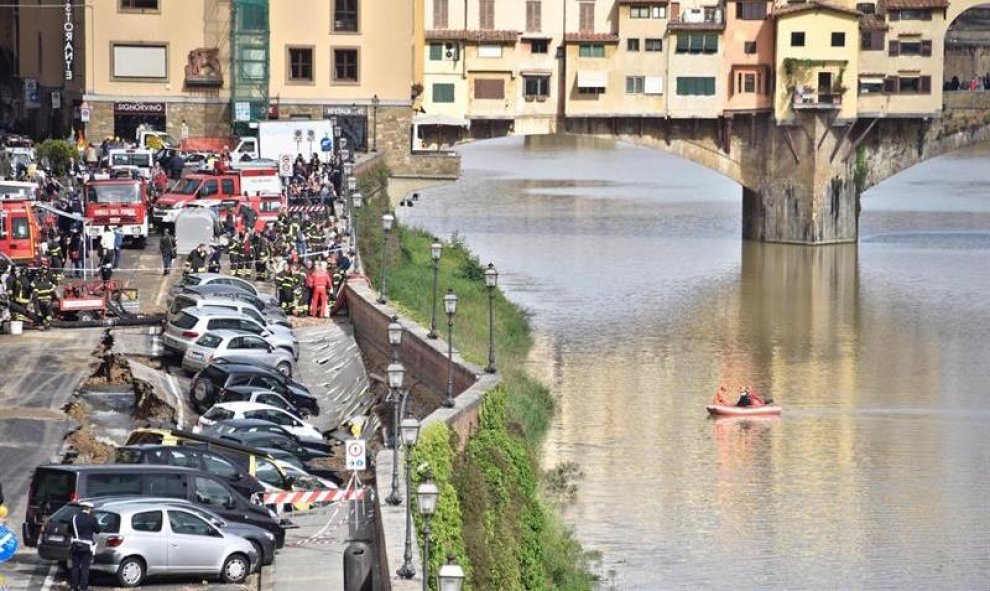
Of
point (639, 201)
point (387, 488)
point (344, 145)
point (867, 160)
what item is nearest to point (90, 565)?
point (387, 488)

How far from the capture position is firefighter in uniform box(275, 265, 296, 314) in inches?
1812

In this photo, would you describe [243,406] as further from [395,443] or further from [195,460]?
[395,443]

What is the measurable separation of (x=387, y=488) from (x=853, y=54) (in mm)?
57554

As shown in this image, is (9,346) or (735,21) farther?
(735,21)

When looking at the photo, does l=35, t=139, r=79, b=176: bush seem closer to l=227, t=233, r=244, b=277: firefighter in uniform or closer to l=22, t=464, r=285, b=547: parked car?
l=227, t=233, r=244, b=277: firefighter in uniform

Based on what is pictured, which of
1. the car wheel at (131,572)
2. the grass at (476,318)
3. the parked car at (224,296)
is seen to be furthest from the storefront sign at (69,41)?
the car wheel at (131,572)

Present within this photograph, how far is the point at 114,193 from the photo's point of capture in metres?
50.9

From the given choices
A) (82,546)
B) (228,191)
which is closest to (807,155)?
(228,191)

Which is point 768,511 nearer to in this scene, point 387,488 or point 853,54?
point 387,488

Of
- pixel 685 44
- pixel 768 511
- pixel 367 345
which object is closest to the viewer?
pixel 768 511

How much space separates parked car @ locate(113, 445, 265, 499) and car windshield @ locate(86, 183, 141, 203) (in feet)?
72.0

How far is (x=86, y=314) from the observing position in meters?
43.1

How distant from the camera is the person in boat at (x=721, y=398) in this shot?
49.8 metres

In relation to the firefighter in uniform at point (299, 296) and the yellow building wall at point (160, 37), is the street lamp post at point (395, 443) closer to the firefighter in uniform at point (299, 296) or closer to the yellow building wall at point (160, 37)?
the firefighter in uniform at point (299, 296)
